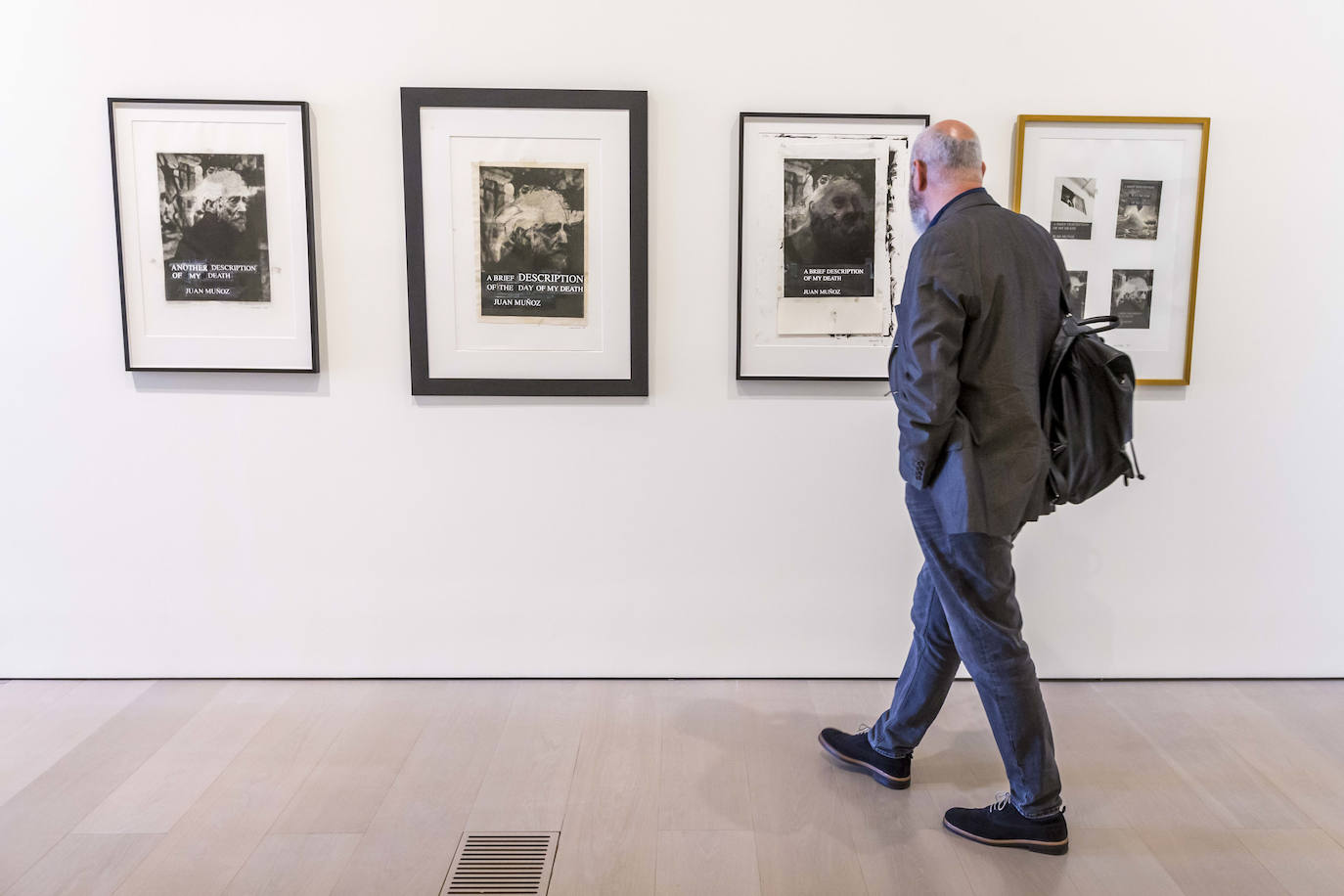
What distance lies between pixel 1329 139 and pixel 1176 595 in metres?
1.43

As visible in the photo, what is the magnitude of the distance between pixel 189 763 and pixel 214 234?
1.48 meters

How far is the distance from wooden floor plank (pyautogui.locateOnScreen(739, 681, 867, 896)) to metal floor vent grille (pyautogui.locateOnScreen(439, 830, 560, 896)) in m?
0.46

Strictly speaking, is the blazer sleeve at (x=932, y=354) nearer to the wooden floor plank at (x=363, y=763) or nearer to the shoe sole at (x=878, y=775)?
the shoe sole at (x=878, y=775)

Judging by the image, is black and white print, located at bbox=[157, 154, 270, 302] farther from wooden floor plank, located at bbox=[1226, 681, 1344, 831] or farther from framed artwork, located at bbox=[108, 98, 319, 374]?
wooden floor plank, located at bbox=[1226, 681, 1344, 831]

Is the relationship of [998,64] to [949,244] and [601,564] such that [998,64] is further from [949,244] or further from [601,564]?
[601,564]

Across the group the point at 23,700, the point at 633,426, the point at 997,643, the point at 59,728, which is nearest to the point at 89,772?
the point at 59,728

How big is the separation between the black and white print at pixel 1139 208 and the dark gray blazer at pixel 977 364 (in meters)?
0.96

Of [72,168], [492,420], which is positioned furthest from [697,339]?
[72,168]

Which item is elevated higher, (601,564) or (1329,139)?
(1329,139)

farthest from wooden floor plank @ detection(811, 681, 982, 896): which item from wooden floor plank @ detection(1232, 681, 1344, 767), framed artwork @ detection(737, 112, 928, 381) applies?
framed artwork @ detection(737, 112, 928, 381)

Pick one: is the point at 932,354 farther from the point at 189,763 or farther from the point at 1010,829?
the point at 189,763

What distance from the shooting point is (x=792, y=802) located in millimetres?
2178

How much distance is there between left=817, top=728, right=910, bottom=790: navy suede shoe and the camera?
225cm

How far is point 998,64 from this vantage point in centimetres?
264
